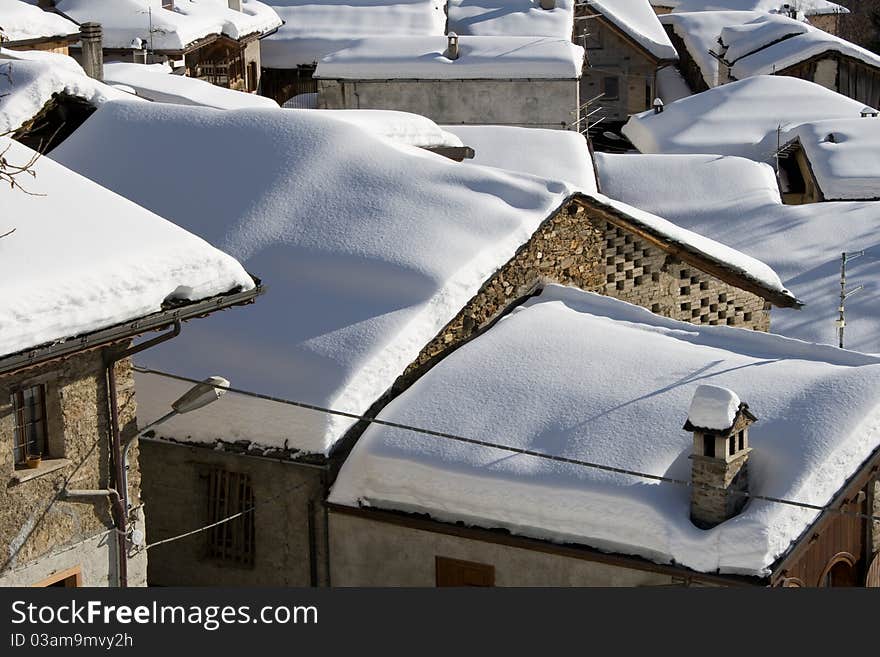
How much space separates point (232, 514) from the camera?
14875 mm

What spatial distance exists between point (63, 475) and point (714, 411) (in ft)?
17.8

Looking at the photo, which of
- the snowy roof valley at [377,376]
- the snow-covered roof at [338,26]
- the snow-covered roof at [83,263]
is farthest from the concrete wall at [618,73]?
the snow-covered roof at [83,263]

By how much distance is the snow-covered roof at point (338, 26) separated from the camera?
4588cm

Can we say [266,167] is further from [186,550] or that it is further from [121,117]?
[186,550]

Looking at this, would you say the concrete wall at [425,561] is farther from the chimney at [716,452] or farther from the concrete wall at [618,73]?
the concrete wall at [618,73]

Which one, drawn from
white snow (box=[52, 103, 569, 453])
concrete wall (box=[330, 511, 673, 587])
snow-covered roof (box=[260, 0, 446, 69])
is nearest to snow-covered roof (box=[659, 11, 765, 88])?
snow-covered roof (box=[260, 0, 446, 69])

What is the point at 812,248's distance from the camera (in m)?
27.2

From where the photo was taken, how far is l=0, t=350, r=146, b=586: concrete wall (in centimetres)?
1030

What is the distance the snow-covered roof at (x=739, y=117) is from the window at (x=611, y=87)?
10.3 m

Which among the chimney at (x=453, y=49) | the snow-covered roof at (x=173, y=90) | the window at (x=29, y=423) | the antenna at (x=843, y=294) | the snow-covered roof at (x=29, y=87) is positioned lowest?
the antenna at (x=843, y=294)

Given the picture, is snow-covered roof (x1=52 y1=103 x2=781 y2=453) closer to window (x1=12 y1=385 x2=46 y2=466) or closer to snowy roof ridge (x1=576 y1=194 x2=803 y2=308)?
snowy roof ridge (x1=576 y1=194 x2=803 y2=308)

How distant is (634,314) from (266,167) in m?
5.05

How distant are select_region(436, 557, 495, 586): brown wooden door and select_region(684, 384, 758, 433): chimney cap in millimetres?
2576

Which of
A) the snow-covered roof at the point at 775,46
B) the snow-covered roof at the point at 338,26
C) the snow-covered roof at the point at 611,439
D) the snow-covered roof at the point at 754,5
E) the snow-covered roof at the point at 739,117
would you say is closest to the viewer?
the snow-covered roof at the point at 611,439
